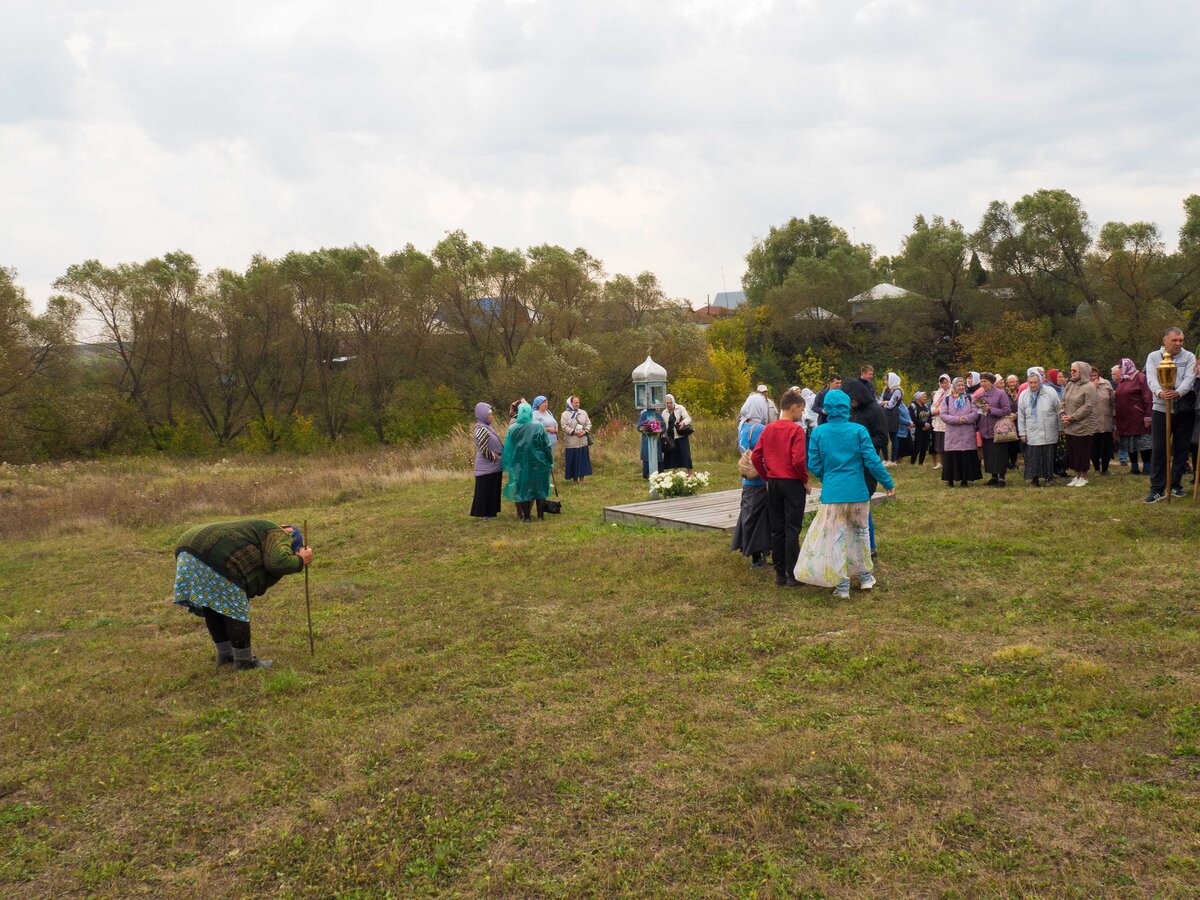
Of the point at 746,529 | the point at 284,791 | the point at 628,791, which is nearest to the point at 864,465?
the point at 746,529

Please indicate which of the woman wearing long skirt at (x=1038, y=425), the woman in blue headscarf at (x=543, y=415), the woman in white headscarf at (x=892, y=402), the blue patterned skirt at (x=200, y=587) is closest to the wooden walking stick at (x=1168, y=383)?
the woman wearing long skirt at (x=1038, y=425)

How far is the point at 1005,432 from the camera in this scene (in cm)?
1384

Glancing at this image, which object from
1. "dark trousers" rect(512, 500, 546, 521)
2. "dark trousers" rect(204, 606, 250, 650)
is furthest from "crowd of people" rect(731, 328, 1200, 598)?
"dark trousers" rect(204, 606, 250, 650)

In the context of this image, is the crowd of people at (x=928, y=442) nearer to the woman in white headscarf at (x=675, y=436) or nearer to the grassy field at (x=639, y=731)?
the grassy field at (x=639, y=731)

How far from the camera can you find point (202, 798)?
477 cm

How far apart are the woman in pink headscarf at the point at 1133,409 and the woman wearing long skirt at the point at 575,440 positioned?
917 centimetres

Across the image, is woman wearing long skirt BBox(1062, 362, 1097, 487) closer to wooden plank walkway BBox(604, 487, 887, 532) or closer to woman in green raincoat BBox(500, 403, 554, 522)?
wooden plank walkway BBox(604, 487, 887, 532)

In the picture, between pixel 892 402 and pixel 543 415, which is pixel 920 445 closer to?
pixel 892 402

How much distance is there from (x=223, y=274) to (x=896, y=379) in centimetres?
3482

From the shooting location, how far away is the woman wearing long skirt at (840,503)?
310 inches

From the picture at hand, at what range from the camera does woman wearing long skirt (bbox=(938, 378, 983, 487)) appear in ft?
46.1

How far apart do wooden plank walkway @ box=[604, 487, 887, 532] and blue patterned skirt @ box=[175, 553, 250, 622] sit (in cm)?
620

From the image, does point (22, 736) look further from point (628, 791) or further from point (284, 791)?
point (628, 791)

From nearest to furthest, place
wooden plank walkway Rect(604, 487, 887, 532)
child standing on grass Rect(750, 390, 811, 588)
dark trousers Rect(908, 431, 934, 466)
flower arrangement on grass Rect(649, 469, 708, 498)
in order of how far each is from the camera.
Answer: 1. child standing on grass Rect(750, 390, 811, 588)
2. wooden plank walkway Rect(604, 487, 887, 532)
3. flower arrangement on grass Rect(649, 469, 708, 498)
4. dark trousers Rect(908, 431, 934, 466)
